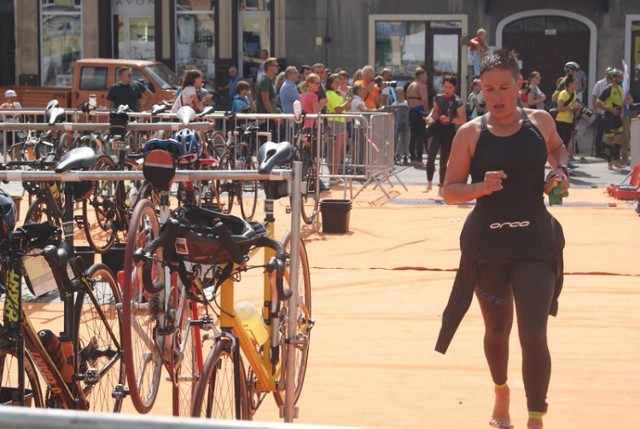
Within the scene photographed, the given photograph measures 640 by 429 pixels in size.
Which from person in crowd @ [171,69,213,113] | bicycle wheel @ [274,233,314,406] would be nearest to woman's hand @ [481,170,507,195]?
bicycle wheel @ [274,233,314,406]

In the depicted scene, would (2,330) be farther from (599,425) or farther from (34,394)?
(599,425)

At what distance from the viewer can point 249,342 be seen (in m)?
5.35

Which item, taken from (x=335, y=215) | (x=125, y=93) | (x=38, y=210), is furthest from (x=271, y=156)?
(x=125, y=93)

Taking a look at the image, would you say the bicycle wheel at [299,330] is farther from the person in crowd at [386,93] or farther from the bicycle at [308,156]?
the person in crowd at [386,93]

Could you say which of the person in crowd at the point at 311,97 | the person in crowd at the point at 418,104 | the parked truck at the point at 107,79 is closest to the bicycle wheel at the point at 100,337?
the person in crowd at the point at 311,97

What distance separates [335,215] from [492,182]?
8.14m

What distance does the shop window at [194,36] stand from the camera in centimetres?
3203

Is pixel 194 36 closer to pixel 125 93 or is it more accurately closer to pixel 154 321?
pixel 125 93

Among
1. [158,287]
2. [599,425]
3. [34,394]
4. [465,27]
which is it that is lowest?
[599,425]

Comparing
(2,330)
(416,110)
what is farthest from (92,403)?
(416,110)

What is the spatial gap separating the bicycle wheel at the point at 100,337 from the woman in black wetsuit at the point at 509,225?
150 cm

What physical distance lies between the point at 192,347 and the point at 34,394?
2.87 ft

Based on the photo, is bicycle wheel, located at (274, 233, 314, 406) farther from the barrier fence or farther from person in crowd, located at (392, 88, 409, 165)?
person in crowd, located at (392, 88, 409, 165)

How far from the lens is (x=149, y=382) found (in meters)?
5.67
